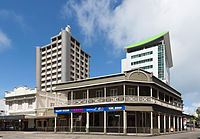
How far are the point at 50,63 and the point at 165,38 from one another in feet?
182

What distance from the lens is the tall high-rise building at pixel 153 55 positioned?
3878 inches

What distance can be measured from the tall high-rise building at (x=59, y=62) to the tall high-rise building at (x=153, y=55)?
27446mm

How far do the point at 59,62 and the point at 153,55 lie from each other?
44.3m

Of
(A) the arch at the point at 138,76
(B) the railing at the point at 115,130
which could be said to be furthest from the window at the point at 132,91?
(B) the railing at the point at 115,130

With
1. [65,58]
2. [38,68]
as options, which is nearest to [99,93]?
[65,58]

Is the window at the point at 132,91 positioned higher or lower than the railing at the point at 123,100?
higher

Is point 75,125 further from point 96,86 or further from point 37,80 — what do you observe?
point 37,80

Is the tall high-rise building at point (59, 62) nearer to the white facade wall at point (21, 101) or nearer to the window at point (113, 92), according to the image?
the white facade wall at point (21, 101)

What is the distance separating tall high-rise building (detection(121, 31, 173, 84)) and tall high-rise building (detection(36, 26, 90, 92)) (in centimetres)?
2745

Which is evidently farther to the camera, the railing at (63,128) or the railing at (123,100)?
the railing at (63,128)

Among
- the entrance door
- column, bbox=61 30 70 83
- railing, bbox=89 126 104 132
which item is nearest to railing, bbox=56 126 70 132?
the entrance door

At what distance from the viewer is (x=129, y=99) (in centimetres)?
2809

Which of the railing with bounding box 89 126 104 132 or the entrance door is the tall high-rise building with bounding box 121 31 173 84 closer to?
the entrance door

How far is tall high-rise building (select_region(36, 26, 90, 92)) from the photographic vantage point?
3369 inches
